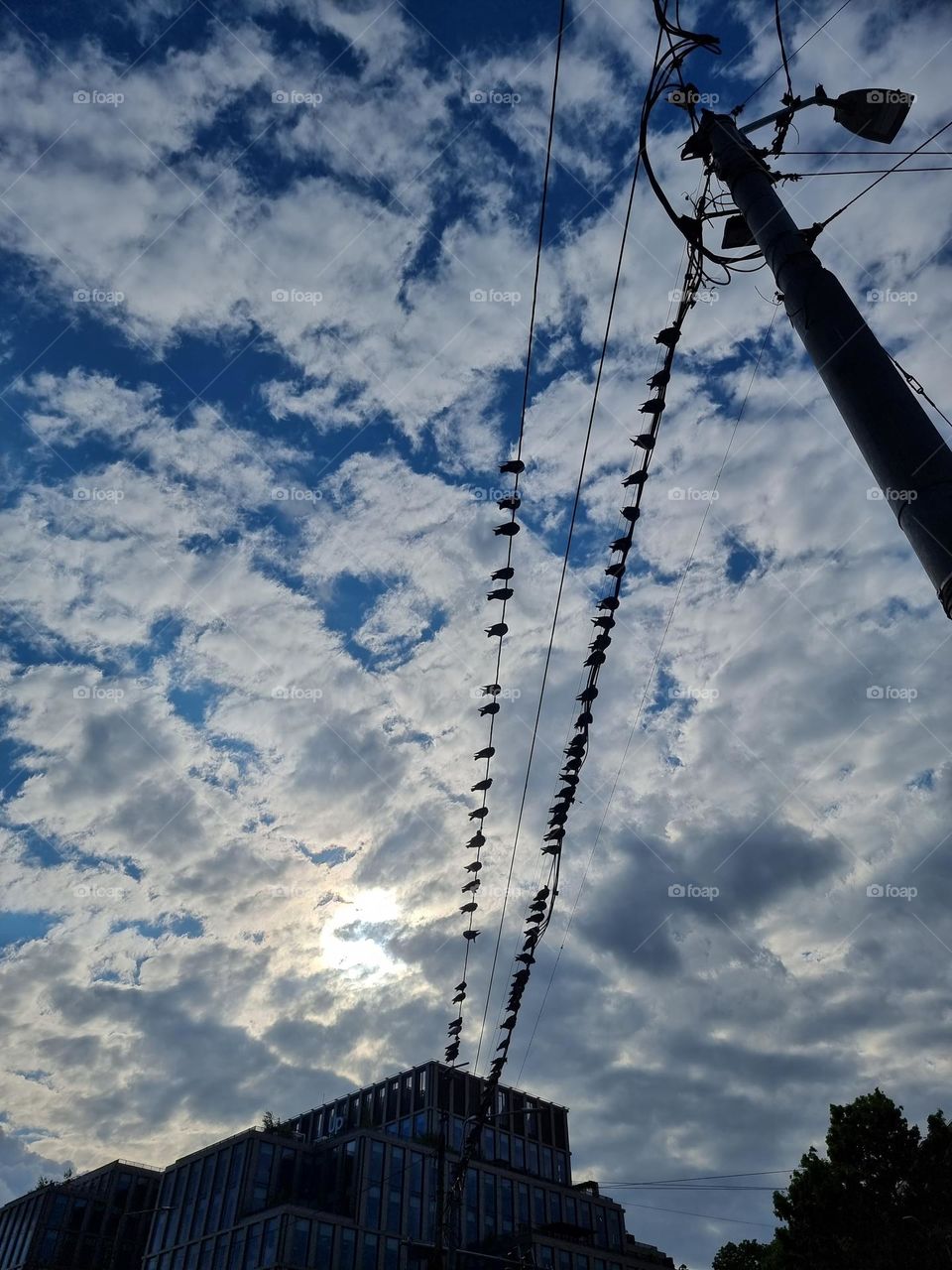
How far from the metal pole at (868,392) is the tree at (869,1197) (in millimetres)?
36328

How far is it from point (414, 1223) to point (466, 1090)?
15.6 meters

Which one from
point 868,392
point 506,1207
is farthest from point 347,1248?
point 868,392

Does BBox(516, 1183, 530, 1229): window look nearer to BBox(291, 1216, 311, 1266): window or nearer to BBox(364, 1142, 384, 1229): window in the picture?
BBox(364, 1142, 384, 1229): window

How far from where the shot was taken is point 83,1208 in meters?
81.6

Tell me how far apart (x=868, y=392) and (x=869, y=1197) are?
130 feet

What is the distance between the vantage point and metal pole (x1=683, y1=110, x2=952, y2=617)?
5293 mm

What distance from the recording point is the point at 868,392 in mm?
5738

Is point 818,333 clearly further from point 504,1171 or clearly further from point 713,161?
point 504,1171

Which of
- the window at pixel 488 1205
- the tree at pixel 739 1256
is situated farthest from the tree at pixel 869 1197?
the window at pixel 488 1205

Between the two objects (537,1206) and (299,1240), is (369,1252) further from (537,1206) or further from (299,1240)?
(537,1206)

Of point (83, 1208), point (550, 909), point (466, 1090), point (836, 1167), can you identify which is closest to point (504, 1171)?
point (466, 1090)

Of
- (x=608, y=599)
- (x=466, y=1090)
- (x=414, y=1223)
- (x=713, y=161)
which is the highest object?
(x=466, y=1090)

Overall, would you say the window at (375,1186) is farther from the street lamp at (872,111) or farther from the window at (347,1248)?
the street lamp at (872,111)

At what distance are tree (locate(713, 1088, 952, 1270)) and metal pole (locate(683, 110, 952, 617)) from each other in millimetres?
36328
